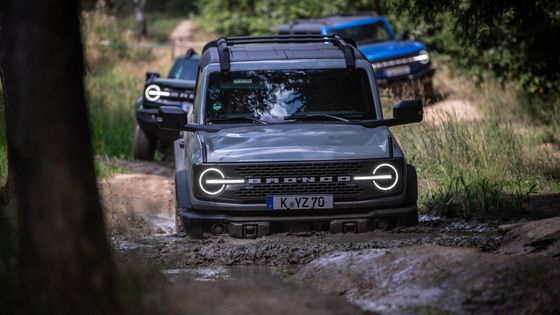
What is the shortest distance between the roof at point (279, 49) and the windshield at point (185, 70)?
5.91m

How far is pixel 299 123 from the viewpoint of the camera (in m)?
9.34

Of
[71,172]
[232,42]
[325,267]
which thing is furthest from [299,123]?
[71,172]

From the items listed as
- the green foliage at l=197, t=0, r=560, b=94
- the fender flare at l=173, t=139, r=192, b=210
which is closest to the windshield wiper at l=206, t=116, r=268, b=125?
the fender flare at l=173, t=139, r=192, b=210

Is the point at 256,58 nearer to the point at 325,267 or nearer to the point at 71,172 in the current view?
the point at 325,267

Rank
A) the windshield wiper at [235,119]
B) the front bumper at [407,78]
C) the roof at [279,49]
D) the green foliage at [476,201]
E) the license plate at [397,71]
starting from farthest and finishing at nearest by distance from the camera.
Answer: the license plate at [397,71], the front bumper at [407,78], the green foliage at [476,201], the roof at [279,49], the windshield wiper at [235,119]

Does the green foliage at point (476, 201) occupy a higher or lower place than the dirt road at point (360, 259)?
lower

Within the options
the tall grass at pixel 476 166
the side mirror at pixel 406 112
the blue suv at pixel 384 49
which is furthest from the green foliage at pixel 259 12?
the side mirror at pixel 406 112

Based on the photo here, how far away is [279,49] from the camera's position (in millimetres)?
10172

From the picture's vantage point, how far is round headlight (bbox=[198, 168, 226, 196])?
8641 mm

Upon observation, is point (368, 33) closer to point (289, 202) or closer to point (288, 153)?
point (288, 153)

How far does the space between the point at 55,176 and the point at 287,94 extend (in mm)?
4832

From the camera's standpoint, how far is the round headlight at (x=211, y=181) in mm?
8641

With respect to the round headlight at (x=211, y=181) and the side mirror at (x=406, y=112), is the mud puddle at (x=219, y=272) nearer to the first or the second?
the round headlight at (x=211, y=181)

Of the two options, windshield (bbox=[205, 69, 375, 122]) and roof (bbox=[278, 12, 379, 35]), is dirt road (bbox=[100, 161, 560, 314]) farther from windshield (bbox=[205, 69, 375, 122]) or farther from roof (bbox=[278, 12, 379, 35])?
roof (bbox=[278, 12, 379, 35])
